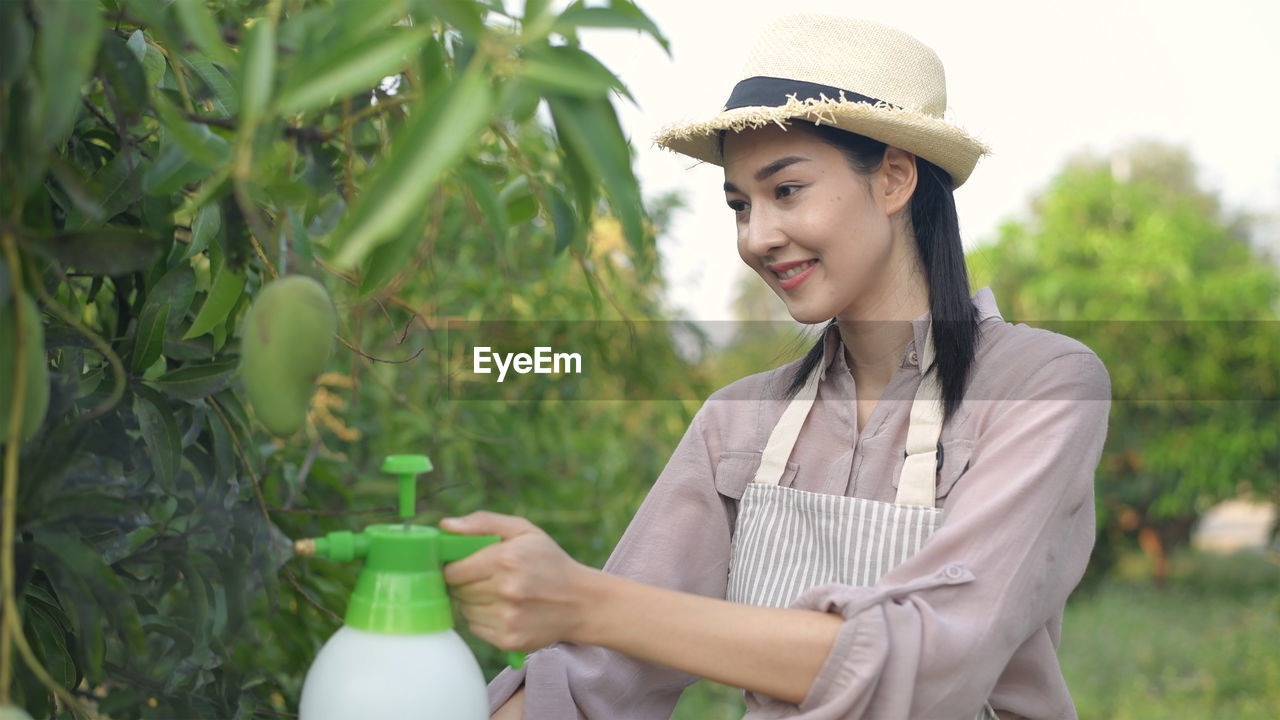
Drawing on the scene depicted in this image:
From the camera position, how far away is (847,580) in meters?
1.01

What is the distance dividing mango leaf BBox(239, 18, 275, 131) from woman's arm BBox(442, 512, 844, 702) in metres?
0.31

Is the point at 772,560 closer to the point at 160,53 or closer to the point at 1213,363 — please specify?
the point at 160,53

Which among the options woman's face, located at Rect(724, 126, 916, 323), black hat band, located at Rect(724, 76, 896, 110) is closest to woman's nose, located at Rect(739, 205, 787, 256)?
woman's face, located at Rect(724, 126, 916, 323)

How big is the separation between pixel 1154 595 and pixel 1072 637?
1459mm

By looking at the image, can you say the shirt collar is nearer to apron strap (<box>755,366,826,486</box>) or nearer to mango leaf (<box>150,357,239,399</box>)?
apron strap (<box>755,366,826,486</box>)

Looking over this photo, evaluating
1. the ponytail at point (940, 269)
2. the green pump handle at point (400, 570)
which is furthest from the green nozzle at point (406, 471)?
the ponytail at point (940, 269)

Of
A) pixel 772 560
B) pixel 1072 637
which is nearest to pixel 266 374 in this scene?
pixel 772 560

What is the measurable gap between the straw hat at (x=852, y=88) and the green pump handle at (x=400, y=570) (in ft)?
1.79

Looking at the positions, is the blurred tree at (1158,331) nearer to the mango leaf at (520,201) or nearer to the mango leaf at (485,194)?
the mango leaf at (520,201)

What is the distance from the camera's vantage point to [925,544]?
0.85 m

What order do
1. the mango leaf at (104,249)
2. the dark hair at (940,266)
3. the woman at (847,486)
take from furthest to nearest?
the dark hair at (940,266), the woman at (847,486), the mango leaf at (104,249)

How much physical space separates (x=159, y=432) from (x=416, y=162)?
0.44m

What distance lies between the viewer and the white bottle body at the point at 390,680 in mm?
626

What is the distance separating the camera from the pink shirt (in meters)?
0.78
